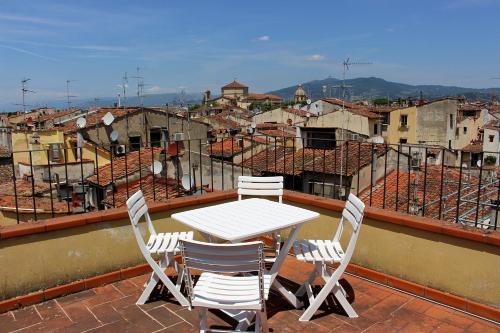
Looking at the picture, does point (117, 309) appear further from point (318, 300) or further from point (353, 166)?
point (353, 166)

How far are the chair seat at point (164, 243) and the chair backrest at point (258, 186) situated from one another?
949 millimetres

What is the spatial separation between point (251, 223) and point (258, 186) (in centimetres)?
122

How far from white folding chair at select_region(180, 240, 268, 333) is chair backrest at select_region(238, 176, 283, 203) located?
1.87 meters

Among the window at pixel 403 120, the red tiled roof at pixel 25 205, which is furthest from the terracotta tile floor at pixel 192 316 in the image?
the window at pixel 403 120

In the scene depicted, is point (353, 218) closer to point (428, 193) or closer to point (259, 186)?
point (259, 186)

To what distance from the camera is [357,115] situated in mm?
34406

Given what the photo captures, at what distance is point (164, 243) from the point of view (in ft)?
12.6

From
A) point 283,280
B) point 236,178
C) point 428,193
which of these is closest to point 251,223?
point 283,280

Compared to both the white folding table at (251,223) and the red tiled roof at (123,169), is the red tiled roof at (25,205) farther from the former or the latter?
the white folding table at (251,223)

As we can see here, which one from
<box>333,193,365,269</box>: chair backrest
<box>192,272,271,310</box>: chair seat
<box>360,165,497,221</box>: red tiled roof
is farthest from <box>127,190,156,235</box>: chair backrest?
<box>360,165,497,221</box>: red tiled roof

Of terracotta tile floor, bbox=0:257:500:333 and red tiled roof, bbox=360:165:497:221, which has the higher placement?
terracotta tile floor, bbox=0:257:500:333

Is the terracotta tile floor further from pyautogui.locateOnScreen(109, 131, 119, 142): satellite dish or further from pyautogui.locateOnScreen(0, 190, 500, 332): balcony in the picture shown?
pyautogui.locateOnScreen(109, 131, 119, 142): satellite dish

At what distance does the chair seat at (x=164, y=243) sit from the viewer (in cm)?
368

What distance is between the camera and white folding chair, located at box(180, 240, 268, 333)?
264 centimetres
